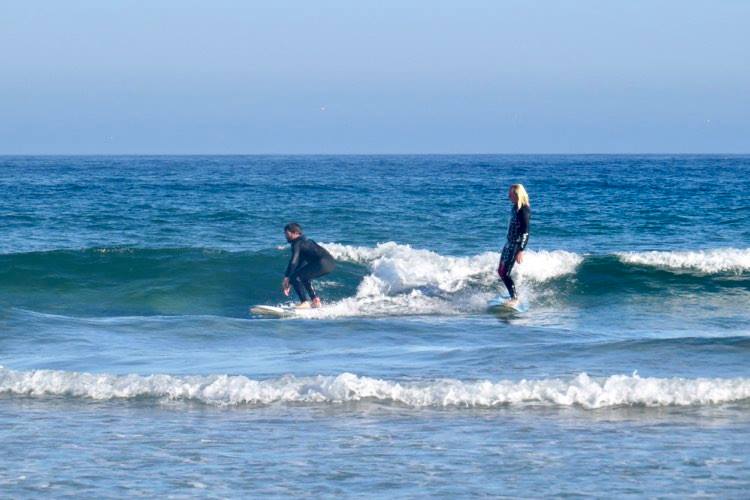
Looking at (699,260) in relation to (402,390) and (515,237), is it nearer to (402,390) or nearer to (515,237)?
(515,237)

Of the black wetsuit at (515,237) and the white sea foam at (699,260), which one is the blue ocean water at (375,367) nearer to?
the white sea foam at (699,260)

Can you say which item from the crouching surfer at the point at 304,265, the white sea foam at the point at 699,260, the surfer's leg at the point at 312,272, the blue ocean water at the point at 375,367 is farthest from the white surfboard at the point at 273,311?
the white sea foam at the point at 699,260

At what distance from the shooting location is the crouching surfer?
14734 mm

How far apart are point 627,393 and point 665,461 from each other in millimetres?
1827

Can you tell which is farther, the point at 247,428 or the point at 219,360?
the point at 219,360

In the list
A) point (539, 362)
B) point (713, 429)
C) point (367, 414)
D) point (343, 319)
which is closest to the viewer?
point (713, 429)

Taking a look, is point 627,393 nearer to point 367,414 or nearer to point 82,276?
point 367,414

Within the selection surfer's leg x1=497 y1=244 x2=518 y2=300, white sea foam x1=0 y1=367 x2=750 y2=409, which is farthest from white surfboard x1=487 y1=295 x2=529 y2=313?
white sea foam x1=0 y1=367 x2=750 y2=409

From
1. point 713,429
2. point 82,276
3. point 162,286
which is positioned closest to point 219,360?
point 713,429

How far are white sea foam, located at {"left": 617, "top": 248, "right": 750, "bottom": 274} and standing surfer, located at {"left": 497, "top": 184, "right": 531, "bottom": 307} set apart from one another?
5.02 meters

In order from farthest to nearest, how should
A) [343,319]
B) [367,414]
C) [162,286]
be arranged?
[162,286], [343,319], [367,414]

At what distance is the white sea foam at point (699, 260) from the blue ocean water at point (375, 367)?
0.19ft

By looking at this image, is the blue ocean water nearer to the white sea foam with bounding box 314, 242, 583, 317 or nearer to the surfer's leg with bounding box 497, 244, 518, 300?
the white sea foam with bounding box 314, 242, 583, 317

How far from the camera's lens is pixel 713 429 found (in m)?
8.06
